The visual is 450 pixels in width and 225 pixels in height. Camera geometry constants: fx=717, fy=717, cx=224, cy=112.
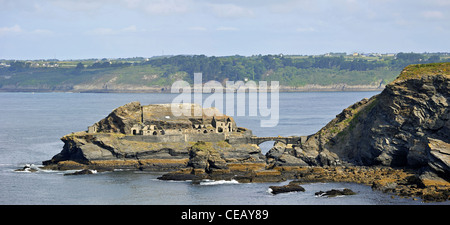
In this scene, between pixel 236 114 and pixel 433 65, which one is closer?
pixel 433 65

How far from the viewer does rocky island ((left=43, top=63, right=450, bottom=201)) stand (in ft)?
260

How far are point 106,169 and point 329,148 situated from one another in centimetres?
2749

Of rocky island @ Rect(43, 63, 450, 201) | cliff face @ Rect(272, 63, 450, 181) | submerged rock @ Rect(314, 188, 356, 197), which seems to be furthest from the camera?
rocky island @ Rect(43, 63, 450, 201)

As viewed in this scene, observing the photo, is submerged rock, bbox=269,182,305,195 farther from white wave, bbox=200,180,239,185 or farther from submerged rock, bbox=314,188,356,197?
white wave, bbox=200,180,239,185

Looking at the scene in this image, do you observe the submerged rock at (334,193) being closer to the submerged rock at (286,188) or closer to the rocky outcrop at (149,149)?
the submerged rock at (286,188)

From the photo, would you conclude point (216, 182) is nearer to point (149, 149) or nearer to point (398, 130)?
point (149, 149)

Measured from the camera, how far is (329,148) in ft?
293

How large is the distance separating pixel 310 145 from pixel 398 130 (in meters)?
11.5

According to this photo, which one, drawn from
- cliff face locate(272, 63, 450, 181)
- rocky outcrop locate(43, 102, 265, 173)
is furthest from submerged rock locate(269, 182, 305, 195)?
cliff face locate(272, 63, 450, 181)

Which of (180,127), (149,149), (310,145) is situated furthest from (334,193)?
(180,127)

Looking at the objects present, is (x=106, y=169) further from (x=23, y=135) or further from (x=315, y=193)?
(x=23, y=135)

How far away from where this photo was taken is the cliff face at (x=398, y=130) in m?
78.9

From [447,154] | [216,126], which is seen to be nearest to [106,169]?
[216,126]

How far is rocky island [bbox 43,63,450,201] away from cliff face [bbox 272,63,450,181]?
113mm
